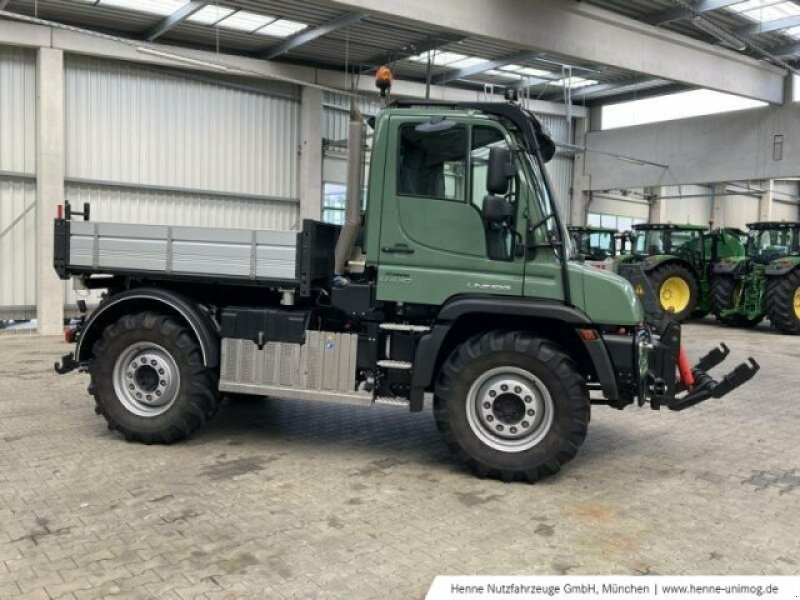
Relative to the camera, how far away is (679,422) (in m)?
6.95

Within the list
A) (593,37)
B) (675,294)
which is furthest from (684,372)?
(675,294)

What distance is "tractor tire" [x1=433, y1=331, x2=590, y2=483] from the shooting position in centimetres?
480

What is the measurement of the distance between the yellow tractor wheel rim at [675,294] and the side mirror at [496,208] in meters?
12.5

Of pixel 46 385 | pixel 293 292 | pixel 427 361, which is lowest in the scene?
pixel 46 385

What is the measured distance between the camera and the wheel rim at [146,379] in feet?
18.3

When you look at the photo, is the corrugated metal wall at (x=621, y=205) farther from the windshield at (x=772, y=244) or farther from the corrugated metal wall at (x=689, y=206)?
the windshield at (x=772, y=244)

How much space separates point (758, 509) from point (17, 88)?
13404mm

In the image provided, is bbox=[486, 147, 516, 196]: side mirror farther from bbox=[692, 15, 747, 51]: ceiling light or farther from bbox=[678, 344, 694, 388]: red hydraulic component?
bbox=[692, 15, 747, 51]: ceiling light

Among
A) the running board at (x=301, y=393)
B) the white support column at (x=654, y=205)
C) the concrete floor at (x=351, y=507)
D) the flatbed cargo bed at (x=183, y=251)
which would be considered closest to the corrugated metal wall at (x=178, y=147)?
the concrete floor at (x=351, y=507)

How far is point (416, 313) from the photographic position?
5262 millimetres

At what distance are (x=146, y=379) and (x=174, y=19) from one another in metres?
9.27

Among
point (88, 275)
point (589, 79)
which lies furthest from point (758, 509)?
point (589, 79)

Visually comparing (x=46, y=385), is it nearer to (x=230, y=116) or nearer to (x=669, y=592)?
(x=669, y=592)

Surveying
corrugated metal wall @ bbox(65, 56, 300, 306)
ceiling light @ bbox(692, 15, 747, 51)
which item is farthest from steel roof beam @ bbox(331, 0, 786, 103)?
corrugated metal wall @ bbox(65, 56, 300, 306)
